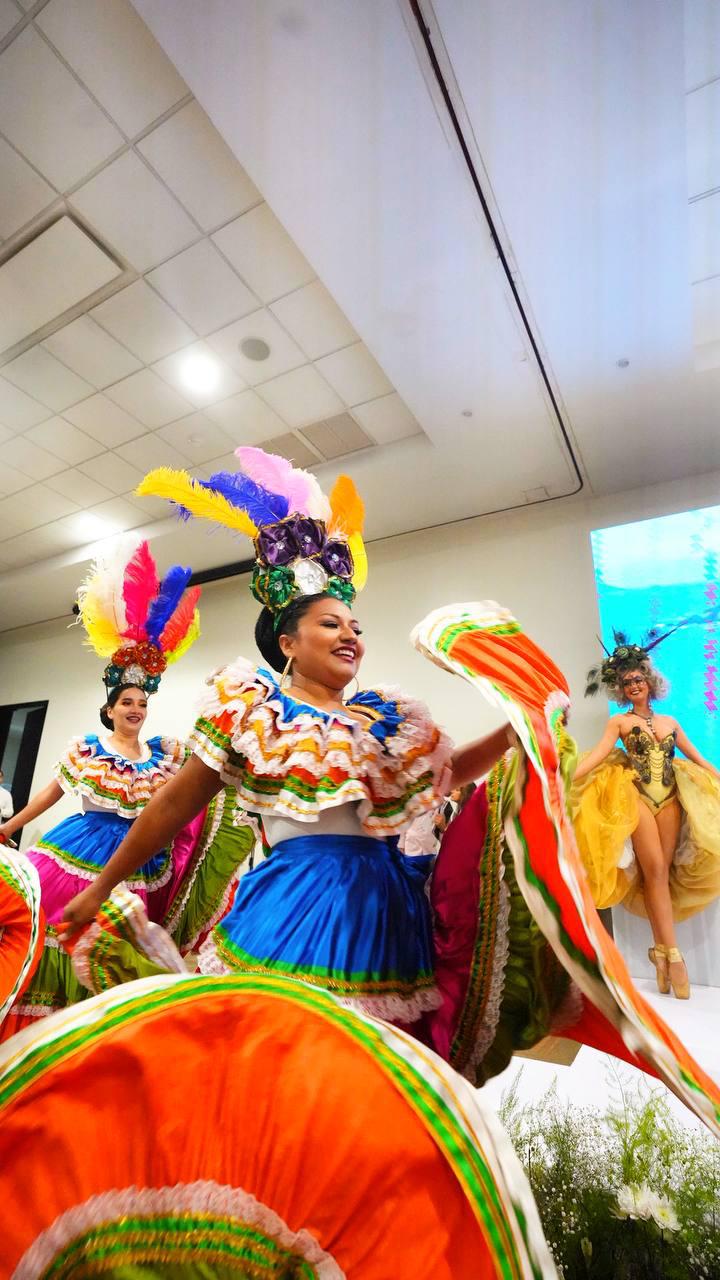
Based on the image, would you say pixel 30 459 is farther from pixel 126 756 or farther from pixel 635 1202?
pixel 635 1202

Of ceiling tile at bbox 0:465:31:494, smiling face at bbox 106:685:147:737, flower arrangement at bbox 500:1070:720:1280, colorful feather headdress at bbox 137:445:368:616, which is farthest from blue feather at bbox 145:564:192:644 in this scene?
ceiling tile at bbox 0:465:31:494

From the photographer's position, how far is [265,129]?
94.2 inches

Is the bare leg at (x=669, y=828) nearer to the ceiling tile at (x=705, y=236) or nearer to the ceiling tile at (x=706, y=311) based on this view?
the ceiling tile at (x=706, y=311)

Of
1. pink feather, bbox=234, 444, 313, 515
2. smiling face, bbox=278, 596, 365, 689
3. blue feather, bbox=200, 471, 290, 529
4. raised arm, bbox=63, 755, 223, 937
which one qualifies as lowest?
raised arm, bbox=63, 755, 223, 937

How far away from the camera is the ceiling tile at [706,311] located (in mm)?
3076

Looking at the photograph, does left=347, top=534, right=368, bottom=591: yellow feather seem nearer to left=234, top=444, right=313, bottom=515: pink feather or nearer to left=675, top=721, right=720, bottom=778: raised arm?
left=234, top=444, right=313, bottom=515: pink feather

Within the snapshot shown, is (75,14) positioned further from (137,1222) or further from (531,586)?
(531,586)

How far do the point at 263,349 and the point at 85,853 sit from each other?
274cm

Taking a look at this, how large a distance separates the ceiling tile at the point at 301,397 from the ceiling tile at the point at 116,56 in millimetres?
1430

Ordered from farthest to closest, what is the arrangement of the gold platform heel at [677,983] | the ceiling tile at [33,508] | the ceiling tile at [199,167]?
1. the ceiling tile at [33,508]
2. the gold platform heel at [677,983]
3. the ceiling tile at [199,167]

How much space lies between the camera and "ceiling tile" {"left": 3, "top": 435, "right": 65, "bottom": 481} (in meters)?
4.49

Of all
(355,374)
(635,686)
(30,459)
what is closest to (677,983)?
(635,686)

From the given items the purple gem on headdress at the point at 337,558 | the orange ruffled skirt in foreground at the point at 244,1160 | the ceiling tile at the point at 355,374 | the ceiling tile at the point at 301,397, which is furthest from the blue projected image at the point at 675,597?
the orange ruffled skirt in foreground at the point at 244,1160

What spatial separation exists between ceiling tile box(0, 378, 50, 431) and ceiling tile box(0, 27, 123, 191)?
156 cm
